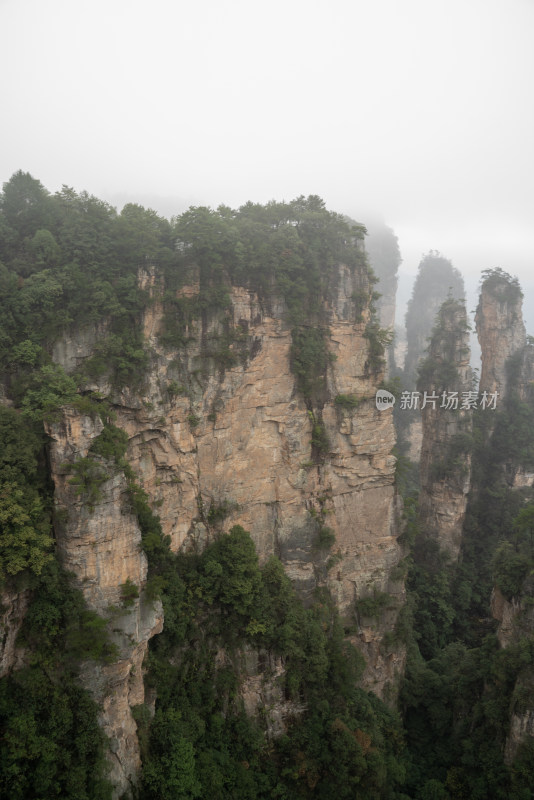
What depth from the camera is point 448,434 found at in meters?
29.3

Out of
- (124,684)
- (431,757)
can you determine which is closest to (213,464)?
(124,684)

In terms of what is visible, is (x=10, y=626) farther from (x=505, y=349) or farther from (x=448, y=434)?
(x=505, y=349)

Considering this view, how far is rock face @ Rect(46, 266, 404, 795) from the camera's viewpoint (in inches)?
528

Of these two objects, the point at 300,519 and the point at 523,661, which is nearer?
the point at 523,661

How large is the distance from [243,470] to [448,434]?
1650 cm

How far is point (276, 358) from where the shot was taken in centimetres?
1911

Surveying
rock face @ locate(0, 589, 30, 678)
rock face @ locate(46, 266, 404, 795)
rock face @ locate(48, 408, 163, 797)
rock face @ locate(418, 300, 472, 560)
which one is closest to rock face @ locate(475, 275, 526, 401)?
rock face @ locate(418, 300, 472, 560)

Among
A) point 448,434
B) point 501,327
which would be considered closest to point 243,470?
point 448,434

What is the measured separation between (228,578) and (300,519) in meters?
4.43

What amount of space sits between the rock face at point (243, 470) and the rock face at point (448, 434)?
846cm

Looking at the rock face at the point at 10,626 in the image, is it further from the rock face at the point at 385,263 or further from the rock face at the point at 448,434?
the rock face at the point at 385,263

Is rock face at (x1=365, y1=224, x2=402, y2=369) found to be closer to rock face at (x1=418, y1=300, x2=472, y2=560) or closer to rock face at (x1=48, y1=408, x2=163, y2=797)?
rock face at (x1=418, y1=300, x2=472, y2=560)

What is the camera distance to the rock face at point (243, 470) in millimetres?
13406

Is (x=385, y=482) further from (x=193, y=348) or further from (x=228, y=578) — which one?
(x=193, y=348)
